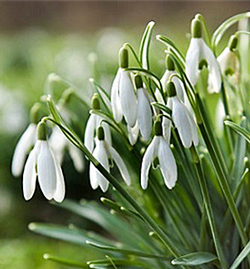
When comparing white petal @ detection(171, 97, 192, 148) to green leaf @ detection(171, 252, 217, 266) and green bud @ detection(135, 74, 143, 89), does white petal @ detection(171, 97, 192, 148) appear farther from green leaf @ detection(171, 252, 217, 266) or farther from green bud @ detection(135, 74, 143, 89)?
green leaf @ detection(171, 252, 217, 266)

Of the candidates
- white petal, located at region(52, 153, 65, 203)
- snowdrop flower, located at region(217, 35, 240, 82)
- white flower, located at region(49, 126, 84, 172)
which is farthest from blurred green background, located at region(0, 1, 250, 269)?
white petal, located at region(52, 153, 65, 203)

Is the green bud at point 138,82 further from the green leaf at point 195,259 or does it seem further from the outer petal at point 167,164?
the green leaf at point 195,259

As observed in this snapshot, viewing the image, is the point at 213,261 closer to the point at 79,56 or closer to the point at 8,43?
the point at 79,56

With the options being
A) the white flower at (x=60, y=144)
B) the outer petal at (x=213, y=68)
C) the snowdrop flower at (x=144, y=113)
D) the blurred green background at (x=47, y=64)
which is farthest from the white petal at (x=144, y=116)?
the blurred green background at (x=47, y=64)

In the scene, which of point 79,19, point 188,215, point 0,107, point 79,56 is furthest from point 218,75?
point 79,19

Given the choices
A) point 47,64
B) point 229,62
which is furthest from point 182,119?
point 47,64

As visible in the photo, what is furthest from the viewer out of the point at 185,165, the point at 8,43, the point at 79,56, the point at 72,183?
the point at 8,43

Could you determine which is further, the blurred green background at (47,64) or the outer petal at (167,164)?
the blurred green background at (47,64)
